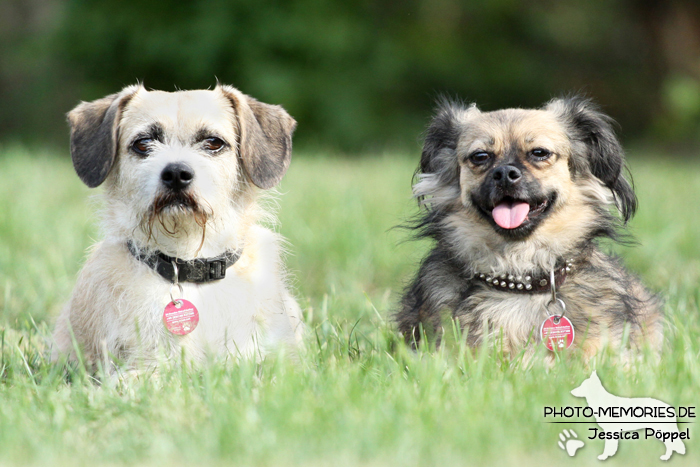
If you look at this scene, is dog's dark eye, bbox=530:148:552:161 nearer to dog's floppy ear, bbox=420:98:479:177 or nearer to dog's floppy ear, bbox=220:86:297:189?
dog's floppy ear, bbox=420:98:479:177

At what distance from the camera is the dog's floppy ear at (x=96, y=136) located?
12.4ft

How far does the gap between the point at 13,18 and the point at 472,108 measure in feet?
57.0

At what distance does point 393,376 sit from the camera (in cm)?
334

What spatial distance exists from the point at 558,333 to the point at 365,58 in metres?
12.6

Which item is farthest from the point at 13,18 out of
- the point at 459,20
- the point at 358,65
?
the point at 459,20

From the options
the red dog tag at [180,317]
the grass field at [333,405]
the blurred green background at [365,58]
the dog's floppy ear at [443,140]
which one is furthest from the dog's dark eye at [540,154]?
the blurred green background at [365,58]

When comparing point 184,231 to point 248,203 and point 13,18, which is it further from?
point 13,18

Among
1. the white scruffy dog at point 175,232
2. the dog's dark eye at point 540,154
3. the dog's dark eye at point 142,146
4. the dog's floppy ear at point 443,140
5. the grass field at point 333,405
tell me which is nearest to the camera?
the grass field at point 333,405

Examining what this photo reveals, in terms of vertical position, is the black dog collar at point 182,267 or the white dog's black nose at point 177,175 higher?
the white dog's black nose at point 177,175

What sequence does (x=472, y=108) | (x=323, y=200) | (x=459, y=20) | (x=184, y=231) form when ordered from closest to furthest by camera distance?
(x=184, y=231) → (x=472, y=108) → (x=323, y=200) → (x=459, y=20)

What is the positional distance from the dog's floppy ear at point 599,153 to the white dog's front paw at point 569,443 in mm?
1746

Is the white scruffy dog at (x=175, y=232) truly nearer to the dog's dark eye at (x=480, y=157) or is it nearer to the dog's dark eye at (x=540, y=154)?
the dog's dark eye at (x=480, y=157)


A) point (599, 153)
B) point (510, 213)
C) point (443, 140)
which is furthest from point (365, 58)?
point (510, 213)

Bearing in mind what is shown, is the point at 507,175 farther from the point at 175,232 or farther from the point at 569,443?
the point at 175,232
